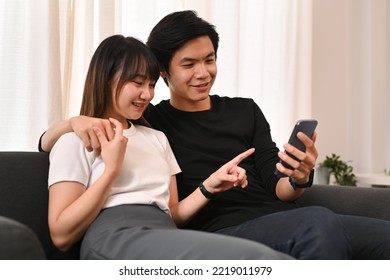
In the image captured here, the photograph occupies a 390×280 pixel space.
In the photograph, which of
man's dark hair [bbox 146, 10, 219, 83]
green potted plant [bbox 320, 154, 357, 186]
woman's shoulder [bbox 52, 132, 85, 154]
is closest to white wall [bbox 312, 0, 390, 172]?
green potted plant [bbox 320, 154, 357, 186]

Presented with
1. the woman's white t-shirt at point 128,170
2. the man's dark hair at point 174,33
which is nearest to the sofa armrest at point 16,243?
the woman's white t-shirt at point 128,170

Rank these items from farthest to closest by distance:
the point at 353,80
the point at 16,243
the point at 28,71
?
the point at 353,80
the point at 28,71
the point at 16,243

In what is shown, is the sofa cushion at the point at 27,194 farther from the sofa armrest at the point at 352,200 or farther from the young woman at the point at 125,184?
the sofa armrest at the point at 352,200

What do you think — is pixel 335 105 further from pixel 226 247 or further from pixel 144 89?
pixel 226 247

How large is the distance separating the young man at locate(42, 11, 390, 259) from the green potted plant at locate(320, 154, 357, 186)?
64.1 inches

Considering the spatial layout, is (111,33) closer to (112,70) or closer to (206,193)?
(112,70)

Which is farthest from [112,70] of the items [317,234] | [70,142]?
[317,234]

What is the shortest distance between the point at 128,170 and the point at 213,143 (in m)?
0.37

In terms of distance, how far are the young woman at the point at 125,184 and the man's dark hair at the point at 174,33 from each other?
0.57 ft

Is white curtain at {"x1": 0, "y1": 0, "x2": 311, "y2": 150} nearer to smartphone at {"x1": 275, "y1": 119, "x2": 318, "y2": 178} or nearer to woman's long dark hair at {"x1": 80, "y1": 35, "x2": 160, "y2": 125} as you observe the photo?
woman's long dark hair at {"x1": 80, "y1": 35, "x2": 160, "y2": 125}

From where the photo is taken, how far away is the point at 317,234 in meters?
1.11

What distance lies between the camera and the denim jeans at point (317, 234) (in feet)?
3.62
